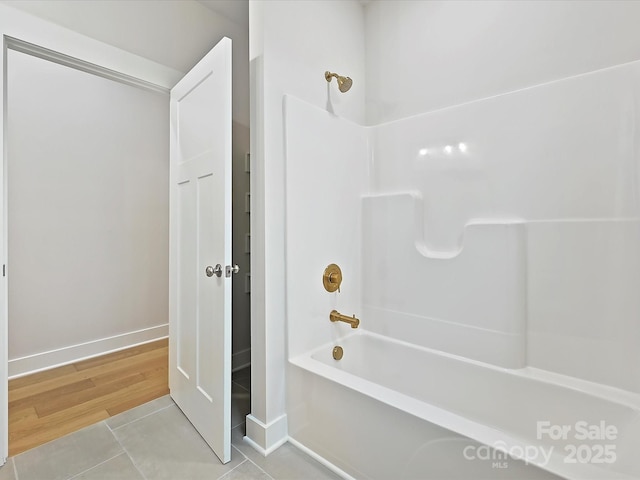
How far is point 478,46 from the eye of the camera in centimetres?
176

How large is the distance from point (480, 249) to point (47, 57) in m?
2.39

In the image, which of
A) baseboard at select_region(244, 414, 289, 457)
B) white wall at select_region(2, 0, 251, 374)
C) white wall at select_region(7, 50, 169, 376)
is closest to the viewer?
baseboard at select_region(244, 414, 289, 457)

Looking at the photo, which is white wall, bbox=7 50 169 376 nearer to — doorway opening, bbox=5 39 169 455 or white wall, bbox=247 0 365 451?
doorway opening, bbox=5 39 169 455

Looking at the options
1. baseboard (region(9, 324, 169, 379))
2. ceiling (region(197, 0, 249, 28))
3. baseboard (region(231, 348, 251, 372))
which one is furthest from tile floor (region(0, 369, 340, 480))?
ceiling (region(197, 0, 249, 28))

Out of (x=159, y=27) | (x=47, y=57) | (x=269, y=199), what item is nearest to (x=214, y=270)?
(x=269, y=199)

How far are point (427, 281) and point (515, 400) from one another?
0.68 m

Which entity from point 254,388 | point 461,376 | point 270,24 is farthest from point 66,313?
point 461,376

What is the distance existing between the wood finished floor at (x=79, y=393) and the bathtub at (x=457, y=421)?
116cm

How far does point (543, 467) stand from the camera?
35.2 inches

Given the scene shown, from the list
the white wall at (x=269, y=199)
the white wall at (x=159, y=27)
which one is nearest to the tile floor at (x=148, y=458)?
the white wall at (x=269, y=199)

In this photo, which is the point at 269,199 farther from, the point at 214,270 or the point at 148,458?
the point at 148,458

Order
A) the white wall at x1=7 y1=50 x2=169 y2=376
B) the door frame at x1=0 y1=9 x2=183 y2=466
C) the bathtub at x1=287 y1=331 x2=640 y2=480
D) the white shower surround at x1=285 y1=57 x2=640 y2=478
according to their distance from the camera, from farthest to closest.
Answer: the white wall at x1=7 y1=50 x2=169 y2=376
the door frame at x1=0 y1=9 x2=183 y2=466
the white shower surround at x1=285 y1=57 x2=640 y2=478
the bathtub at x1=287 y1=331 x2=640 y2=480

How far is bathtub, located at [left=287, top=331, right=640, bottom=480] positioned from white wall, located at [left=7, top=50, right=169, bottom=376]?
2.06 metres

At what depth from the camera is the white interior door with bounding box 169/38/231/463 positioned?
148 centimetres
